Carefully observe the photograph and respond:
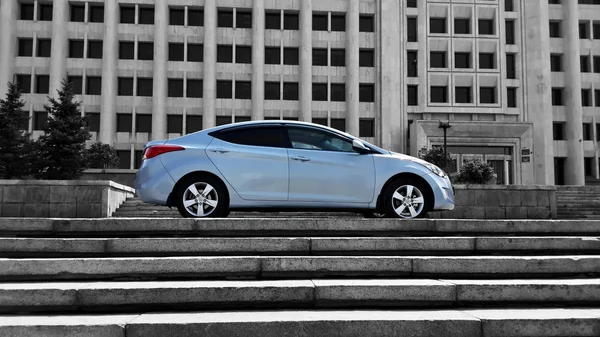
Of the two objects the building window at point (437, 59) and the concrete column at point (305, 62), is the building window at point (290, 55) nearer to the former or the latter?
the concrete column at point (305, 62)

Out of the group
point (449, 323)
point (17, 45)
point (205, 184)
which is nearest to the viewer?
point (449, 323)

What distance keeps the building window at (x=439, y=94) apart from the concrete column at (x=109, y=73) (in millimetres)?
23808

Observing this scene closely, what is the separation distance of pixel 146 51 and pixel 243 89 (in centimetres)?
785

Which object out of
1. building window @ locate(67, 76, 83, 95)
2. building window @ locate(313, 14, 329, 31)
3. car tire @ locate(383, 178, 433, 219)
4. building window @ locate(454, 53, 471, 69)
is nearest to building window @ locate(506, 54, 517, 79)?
building window @ locate(454, 53, 471, 69)

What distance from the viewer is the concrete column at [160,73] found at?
36.3 meters

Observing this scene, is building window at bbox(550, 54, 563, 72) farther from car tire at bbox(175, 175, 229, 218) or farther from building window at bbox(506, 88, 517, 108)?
car tire at bbox(175, 175, 229, 218)

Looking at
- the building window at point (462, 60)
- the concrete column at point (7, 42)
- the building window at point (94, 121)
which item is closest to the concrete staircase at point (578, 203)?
the building window at point (462, 60)

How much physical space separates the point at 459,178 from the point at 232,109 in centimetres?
1985

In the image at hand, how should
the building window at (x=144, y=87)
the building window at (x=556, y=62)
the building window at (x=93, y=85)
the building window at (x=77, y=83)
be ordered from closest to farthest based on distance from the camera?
1. the building window at (x=77, y=83)
2. the building window at (x=93, y=85)
3. the building window at (x=144, y=87)
4. the building window at (x=556, y=62)

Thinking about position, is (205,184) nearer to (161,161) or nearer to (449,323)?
(161,161)

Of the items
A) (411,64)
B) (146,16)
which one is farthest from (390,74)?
(146,16)

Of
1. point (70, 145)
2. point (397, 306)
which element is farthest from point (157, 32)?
point (397, 306)

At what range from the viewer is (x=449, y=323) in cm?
408

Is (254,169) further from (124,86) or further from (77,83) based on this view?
(77,83)
